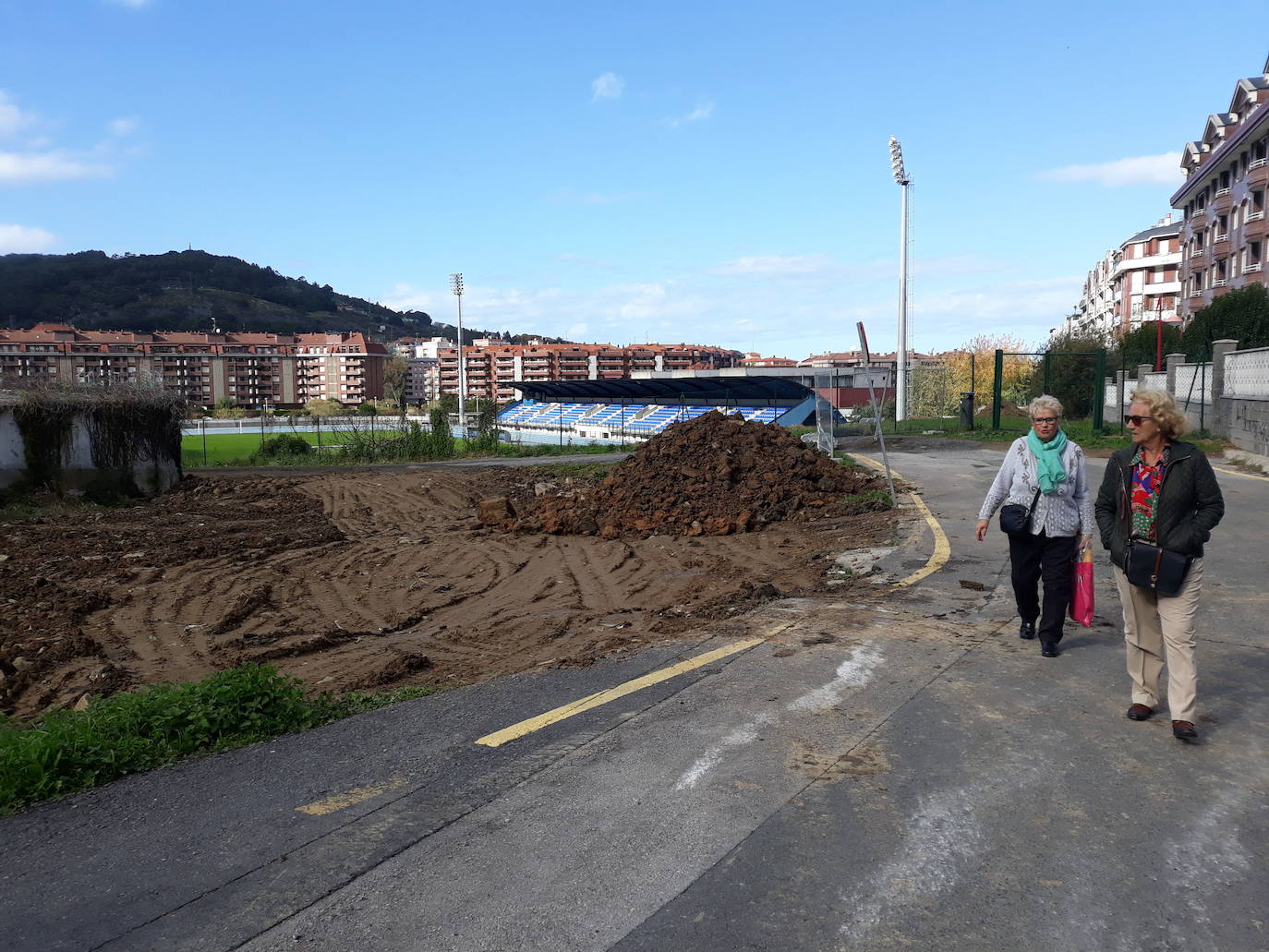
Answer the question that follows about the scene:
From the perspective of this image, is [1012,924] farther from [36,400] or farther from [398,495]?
[36,400]

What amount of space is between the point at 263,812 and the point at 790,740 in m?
2.39

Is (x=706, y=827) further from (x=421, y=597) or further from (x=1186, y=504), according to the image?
(x=421, y=597)

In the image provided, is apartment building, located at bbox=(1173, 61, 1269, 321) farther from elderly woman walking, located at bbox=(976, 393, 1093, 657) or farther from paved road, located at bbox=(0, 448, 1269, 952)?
paved road, located at bbox=(0, 448, 1269, 952)

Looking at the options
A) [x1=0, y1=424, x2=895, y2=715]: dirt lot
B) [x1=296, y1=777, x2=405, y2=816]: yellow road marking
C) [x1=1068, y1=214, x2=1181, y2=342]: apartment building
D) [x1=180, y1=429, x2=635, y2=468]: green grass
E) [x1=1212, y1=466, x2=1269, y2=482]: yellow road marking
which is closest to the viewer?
[x1=296, y1=777, x2=405, y2=816]: yellow road marking

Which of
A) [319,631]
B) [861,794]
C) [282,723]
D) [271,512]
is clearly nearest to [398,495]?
[271,512]

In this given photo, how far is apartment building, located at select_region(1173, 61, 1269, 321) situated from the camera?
45.0 meters

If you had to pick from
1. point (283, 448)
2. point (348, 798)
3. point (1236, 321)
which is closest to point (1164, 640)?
point (348, 798)

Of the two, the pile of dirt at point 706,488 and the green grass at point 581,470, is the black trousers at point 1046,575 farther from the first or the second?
the green grass at point 581,470

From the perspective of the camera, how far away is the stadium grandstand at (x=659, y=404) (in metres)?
49.1

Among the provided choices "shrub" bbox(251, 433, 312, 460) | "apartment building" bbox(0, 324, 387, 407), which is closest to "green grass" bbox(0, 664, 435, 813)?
"shrub" bbox(251, 433, 312, 460)

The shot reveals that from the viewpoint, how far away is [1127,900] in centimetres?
319

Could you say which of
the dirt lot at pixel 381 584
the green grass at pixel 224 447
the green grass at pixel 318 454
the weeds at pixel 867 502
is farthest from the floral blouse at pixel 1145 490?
the green grass at pixel 318 454

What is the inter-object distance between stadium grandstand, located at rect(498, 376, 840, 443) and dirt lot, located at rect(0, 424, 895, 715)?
85.6ft

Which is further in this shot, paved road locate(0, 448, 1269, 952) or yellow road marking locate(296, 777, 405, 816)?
yellow road marking locate(296, 777, 405, 816)
